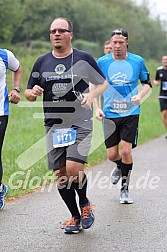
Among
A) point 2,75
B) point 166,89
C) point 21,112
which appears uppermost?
point 2,75

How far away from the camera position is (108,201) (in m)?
7.78

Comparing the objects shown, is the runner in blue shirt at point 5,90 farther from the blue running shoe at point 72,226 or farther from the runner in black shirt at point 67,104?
the blue running shoe at point 72,226

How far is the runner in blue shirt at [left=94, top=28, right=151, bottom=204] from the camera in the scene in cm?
778

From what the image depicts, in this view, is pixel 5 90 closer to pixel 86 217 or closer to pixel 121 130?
pixel 121 130

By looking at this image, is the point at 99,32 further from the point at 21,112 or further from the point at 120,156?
the point at 120,156

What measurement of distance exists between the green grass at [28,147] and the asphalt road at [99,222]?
652mm

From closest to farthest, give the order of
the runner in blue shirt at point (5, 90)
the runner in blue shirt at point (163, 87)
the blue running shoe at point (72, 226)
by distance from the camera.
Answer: the blue running shoe at point (72, 226)
the runner in blue shirt at point (5, 90)
the runner in blue shirt at point (163, 87)

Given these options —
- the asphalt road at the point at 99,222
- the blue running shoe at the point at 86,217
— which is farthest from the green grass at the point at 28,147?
the blue running shoe at the point at 86,217

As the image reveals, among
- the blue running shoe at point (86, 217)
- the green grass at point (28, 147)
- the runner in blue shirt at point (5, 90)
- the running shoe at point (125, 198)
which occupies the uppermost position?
the runner in blue shirt at point (5, 90)

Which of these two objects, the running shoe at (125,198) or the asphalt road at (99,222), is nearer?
the asphalt road at (99,222)

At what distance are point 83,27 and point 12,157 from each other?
5933 centimetres

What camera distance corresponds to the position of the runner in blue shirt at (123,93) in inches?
306

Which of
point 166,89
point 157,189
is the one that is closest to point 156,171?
point 157,189

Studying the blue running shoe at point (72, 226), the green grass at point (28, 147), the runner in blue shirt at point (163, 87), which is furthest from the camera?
the runner in blue shirt at point (163, 87)
